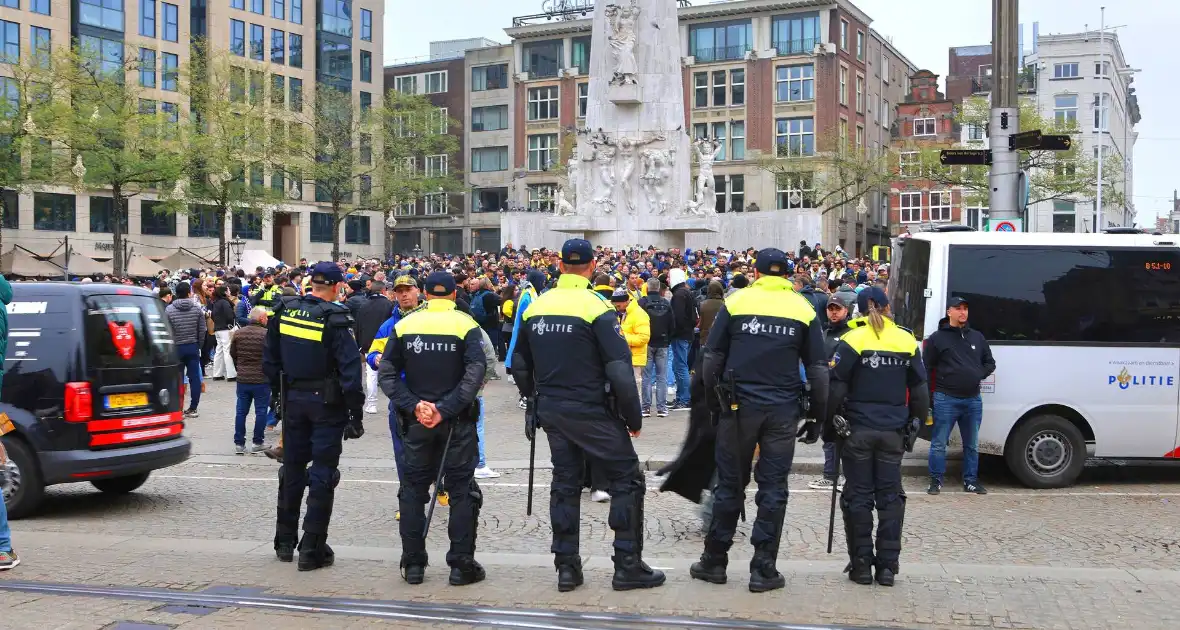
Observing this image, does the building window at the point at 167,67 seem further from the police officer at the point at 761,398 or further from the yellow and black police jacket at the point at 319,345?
the police officer at the point at 761,398

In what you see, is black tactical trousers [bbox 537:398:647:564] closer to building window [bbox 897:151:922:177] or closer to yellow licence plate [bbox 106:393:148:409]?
yellow licence plate [bbox 106:393:148:409]

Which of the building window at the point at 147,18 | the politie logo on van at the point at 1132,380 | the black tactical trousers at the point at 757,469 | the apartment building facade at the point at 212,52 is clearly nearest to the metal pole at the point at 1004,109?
the politie logo on van at the point at 1132,380

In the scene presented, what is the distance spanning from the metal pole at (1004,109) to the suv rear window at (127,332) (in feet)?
38.6

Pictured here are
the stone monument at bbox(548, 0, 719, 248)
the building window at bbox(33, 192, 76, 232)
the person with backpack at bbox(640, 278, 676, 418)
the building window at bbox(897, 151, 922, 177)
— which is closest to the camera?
the person with backpack at bbox(640, 278, 676, 418)

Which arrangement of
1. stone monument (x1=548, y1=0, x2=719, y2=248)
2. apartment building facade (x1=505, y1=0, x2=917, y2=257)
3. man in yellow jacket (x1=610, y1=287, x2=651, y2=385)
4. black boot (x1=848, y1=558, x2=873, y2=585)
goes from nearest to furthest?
1. black boot (x1=848, y1=558, x2=873, y2=585)
2. man in yellow jacket (x1=610, y1=287, x2=651, y2=385)
3. stone monument (x1=548, y1=0, x2=719, y2=248)
4. apartment building facade (x1=505, y1=0, x2=917, y2=257)

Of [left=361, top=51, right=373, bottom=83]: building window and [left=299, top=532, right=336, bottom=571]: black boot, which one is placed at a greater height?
[left=361, top=51, right=373, bottom=83]: building window

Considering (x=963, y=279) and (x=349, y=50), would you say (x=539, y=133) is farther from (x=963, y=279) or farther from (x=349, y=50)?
(x=963, y=279)

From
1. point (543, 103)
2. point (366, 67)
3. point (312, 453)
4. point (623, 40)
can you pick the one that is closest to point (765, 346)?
point (312, 453)

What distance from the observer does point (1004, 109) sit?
16938 millimetres

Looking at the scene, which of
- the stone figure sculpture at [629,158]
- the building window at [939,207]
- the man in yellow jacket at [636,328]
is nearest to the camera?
the man in yellow jacket at [636,328]

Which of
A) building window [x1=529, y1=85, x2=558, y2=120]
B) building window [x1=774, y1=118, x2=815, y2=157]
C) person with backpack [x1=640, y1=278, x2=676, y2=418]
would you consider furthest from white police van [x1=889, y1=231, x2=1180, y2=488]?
building window [x1=529, y1=85, x2=558, y2=120]

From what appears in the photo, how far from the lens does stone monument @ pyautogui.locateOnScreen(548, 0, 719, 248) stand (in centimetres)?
4056

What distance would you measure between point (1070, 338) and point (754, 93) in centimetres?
6162

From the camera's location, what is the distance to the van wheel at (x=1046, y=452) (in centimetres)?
1123
